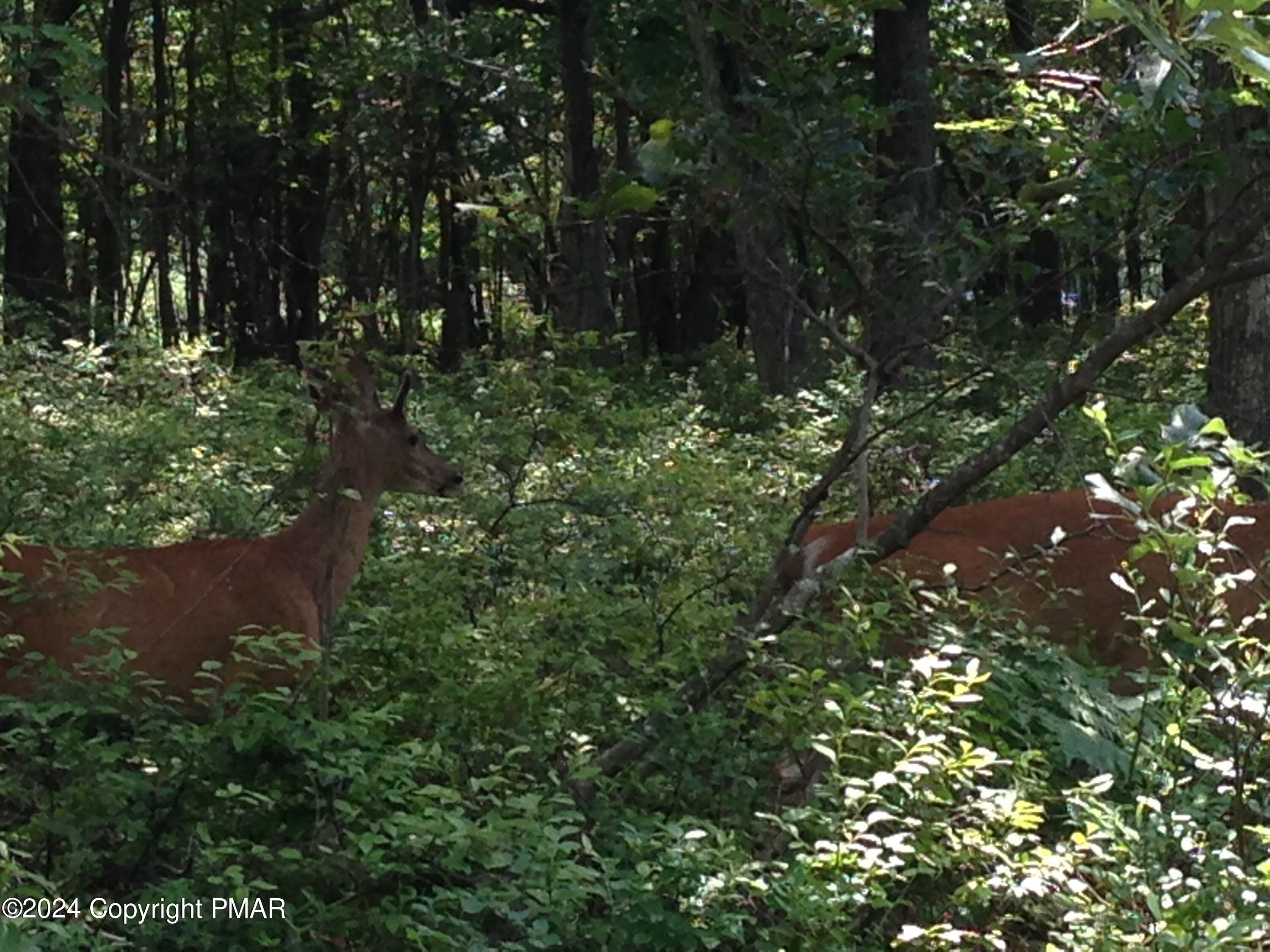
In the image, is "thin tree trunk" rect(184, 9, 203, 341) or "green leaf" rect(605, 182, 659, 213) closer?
"green leaf" rect(605, 182, 659, 213)

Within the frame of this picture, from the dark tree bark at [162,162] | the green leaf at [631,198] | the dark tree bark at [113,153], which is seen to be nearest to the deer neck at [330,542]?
the green leaf at [631,198]

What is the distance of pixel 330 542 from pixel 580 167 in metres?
9.06

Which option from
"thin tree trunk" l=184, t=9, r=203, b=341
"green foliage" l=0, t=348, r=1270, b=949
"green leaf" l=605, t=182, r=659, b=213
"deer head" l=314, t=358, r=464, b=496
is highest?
"thin tree trunk" l=184, t=9, r=203, b=341

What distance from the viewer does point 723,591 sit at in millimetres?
6664

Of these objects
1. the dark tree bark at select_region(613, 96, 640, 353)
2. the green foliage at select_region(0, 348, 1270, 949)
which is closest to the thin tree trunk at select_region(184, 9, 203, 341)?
the dark tree bark at select_region(613, 96, 640, 353)

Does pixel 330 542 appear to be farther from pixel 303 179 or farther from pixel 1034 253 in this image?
pixel 303 179

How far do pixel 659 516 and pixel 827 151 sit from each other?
347 centimetres

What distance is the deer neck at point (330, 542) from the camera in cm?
640

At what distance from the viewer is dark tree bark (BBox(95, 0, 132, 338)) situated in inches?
645

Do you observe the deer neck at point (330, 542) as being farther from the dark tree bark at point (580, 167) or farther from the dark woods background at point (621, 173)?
the dark tree bark at point (580, 167)

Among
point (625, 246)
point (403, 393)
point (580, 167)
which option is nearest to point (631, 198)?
point (403, 393)

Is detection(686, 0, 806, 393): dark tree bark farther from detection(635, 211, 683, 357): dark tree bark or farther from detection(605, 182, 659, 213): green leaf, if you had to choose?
detection(635, 211, 683, 357): dark tree bark

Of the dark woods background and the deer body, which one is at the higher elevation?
the dark woods background

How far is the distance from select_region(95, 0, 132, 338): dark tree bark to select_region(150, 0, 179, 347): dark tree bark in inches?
22.4
